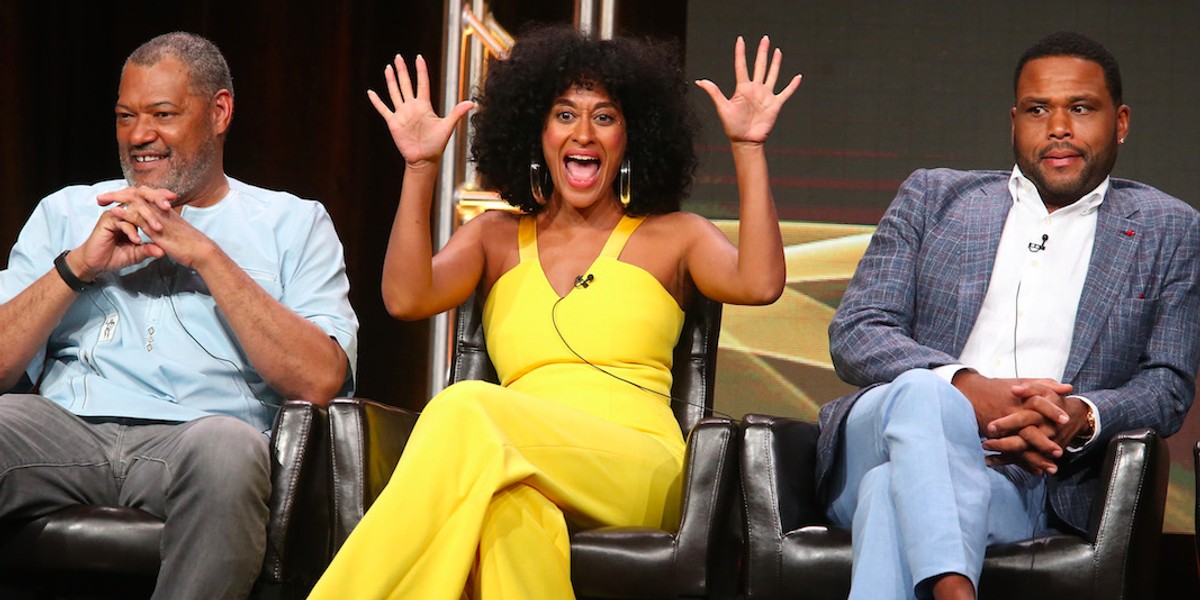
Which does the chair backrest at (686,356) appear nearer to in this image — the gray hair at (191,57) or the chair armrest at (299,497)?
the chair armrest at (299,497)

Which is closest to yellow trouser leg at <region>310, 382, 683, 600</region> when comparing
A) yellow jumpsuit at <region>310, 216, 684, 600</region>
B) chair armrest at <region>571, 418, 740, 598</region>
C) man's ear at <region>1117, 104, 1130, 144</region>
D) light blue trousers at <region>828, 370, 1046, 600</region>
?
yellow jumpsuit at <region>310, 216, 684, 600</region>

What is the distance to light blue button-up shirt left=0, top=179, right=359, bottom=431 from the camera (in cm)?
281

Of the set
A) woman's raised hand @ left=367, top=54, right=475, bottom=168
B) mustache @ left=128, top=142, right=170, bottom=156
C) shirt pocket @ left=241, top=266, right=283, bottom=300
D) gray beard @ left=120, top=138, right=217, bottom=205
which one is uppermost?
woman's raised hand @ left=367, top=54, right=475, bottom=168

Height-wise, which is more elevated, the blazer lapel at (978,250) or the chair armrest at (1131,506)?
the blazer lapel at (978,250)

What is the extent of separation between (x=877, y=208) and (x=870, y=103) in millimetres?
322

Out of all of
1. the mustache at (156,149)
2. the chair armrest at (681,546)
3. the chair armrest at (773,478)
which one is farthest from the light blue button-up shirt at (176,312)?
Result: the chair armrest at (773,478)

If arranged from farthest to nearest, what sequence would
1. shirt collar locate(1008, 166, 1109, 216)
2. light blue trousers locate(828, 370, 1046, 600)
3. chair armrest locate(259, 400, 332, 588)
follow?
shirt collar locate(1008, 166, 1109, 216) < chair armrest locate(259, 400, 332, 588) < light blue trousers locate(828, 370, 1046, 600)

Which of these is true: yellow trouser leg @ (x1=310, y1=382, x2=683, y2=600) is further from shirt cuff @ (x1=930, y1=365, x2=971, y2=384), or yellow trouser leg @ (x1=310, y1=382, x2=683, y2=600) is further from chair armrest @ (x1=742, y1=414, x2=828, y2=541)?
shirt cuff @ (x1=930, y1=365, x2=971, y2=384)

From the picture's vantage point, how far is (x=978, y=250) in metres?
2.82

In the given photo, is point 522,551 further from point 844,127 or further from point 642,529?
point 844,127

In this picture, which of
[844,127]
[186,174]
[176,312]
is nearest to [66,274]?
[176,312]

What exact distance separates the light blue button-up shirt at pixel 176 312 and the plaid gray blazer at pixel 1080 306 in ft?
3.40

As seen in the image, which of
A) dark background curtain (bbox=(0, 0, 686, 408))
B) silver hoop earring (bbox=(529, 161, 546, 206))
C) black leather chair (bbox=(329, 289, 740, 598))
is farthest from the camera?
dark background curtain (bbox=(0, 0, 686, 408))

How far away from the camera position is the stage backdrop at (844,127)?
14.2ft
